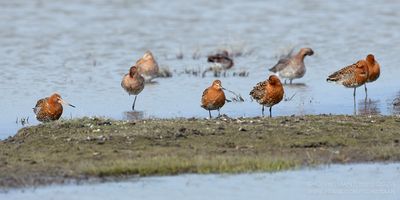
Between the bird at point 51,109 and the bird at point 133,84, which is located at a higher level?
the bird at point 133,84

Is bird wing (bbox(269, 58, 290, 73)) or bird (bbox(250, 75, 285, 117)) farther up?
bird wing (bbox(269, 58, 290, 73))

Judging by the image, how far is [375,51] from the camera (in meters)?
27.7

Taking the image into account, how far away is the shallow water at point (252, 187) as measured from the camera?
11484 millimetres

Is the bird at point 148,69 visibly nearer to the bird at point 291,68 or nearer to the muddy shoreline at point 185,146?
the bird at point 291,68

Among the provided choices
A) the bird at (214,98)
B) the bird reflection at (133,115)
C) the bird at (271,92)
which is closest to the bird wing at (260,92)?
the bird at (271,92)

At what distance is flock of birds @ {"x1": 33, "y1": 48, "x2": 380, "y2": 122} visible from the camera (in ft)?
55.2

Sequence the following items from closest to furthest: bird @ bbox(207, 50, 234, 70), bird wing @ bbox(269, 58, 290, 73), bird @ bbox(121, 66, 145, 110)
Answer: bird @ bbox(121, 66, 145, 110), bird wing @ bbox(269, 58, 290, 73), bird @ bbox(207, 50, 234, 70)

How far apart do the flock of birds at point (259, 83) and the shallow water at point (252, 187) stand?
176 inches

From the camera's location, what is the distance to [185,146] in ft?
44.6

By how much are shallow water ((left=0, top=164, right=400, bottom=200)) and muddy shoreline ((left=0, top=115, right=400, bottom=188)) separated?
25cm

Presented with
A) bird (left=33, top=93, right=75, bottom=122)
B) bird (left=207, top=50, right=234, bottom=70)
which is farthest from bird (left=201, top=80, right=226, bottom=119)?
bird (left=207, top=50, right=234, bottom=70)

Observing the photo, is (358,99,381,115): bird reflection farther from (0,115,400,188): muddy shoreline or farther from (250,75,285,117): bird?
(0,115,400,188): muddy shoreline

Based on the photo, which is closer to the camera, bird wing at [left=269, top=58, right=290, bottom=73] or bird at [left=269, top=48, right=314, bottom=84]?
bird at [left=269, top=48, right=314, bottom=84]

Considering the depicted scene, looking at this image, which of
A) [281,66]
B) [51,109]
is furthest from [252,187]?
[281,66]
